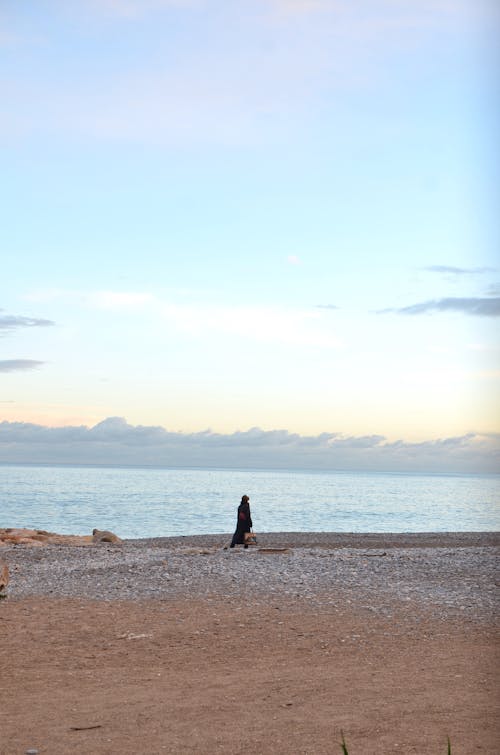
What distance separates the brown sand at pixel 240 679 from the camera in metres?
7.92

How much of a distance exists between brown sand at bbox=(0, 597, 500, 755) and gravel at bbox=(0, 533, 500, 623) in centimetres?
76

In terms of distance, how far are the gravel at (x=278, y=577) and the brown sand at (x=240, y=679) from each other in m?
0.76

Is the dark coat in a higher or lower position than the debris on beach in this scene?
higher

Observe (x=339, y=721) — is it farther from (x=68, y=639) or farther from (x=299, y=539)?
(x=299, y=539)

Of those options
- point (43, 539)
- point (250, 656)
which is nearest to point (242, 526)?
point (43, 539)

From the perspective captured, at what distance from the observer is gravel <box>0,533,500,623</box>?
49.4 feet

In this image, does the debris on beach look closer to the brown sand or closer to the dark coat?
the dark coat

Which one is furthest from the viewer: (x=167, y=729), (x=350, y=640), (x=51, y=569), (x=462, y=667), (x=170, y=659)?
→ (x=51, y=569)

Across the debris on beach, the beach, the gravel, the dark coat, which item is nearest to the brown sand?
the beach

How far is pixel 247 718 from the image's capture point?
28.0 feet

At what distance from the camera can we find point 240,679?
1008cm

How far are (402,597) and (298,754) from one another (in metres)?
7.97

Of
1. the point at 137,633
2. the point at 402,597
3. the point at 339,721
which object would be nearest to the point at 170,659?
the point at 137,633

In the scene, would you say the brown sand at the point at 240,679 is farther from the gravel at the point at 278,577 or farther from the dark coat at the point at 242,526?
the dark coat at the point at 242,526
